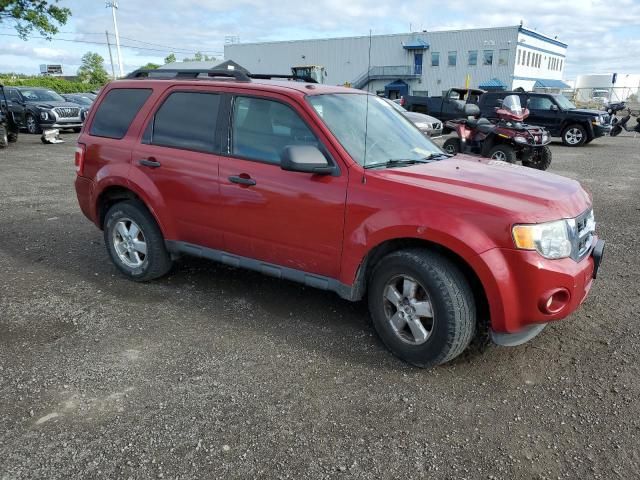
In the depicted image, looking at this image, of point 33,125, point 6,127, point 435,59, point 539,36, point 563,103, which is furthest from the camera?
point 539,36

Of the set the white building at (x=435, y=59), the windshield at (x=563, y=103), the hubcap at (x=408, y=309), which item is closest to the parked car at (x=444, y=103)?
the windshield at (x=563, y=103)

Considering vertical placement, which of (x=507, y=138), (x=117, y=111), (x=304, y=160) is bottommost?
(x=507, y=138)

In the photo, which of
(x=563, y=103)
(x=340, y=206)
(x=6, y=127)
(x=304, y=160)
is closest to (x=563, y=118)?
(x=563, y=103)

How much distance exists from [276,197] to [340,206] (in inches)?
20.8

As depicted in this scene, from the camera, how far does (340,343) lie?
3.65 meters

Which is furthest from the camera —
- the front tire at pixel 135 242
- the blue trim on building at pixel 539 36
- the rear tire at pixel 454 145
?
the blue trim on building at pixel 539 36

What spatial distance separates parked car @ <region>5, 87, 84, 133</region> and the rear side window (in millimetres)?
15859

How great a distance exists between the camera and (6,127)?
16.0m

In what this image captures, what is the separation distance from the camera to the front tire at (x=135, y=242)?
4.51m

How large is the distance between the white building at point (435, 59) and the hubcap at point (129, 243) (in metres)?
47.6

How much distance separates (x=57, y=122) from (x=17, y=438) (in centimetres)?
1849

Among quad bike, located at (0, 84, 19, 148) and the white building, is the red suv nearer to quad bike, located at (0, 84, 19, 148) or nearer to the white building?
quad bike, located at (0, 84, 19, 148)

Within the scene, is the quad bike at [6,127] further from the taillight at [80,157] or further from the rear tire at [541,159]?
the rear tire at [541,159]

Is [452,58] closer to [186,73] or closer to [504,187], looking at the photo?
[186,73]
